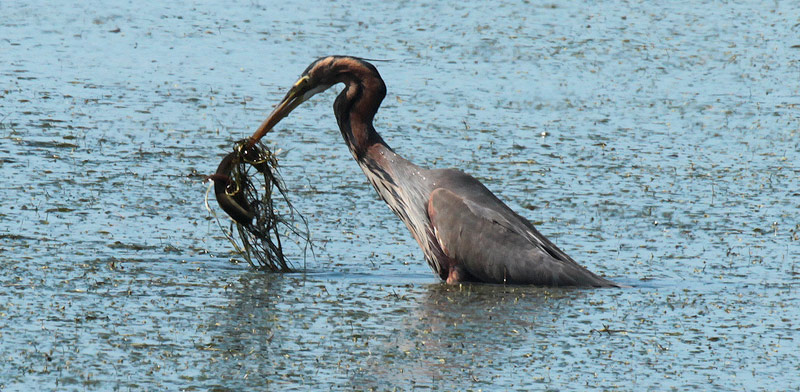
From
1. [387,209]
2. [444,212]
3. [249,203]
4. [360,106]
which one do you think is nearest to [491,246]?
[444,212]

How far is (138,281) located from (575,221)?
3.51m

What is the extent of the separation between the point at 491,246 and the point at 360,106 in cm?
129

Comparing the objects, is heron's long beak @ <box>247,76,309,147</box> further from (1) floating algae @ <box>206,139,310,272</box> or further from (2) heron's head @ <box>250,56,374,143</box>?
(1) floating algae @ <box>206,139,310,272</box>

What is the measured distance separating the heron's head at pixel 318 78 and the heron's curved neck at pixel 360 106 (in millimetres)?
38

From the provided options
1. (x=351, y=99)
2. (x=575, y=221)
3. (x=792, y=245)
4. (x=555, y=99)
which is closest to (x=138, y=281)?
(x=351, y=99)

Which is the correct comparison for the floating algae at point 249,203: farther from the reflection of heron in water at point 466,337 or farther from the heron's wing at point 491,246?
the reflection of heron in water at point 466,337

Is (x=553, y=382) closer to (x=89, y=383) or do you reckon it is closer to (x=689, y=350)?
(x=689, y=350)

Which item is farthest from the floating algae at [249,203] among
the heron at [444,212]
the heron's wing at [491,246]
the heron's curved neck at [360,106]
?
the heron's wing at [491,246]

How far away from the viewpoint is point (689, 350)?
6957 millimetres

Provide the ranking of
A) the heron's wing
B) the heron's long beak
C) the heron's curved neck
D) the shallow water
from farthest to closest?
the heron's long beak
the heron's curved neck
the heron's wing
the shallow water

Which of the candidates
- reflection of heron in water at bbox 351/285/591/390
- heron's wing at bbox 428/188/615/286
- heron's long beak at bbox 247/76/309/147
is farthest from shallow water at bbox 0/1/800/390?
heron's long beak at bbox 247/76/309/147

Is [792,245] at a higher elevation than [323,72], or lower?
lower

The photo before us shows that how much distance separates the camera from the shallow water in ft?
21.5

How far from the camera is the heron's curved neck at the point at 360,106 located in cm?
905
